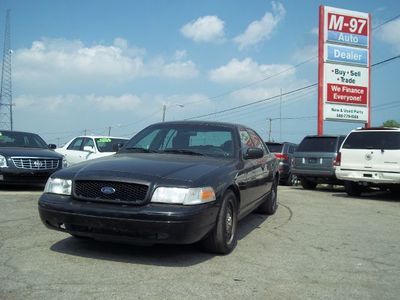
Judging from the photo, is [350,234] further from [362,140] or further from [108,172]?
[362,140]

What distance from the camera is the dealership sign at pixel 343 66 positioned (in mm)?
19156

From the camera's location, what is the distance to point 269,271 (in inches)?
189

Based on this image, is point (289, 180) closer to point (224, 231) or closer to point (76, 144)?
point (76, 144)

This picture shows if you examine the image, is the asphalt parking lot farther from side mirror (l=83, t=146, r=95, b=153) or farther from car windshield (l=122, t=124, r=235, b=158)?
side mirror (l=83, t=146, r=95, b=153)

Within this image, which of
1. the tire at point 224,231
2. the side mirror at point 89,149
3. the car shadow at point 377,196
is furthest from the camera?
the side mirror at point 89,149

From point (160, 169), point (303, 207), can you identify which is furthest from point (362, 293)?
point (303, 207)

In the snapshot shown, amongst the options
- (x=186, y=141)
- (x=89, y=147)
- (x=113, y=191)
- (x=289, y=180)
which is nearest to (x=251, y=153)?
(x=186, y=141)

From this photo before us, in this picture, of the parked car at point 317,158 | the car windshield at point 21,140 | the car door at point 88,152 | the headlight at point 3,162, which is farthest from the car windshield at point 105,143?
the parked car at point 317,158

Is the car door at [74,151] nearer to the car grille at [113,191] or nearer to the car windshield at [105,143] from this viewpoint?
the car windshield at [105,143]

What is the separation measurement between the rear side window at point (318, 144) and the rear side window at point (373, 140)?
6.02 feet

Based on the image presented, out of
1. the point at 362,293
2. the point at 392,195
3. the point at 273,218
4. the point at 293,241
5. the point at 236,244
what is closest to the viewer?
the point at 362,293

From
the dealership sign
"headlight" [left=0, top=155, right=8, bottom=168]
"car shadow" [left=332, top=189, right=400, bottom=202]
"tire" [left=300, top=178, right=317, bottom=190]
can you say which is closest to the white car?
"headlight" [left=0, top=155, right=8, bottom=168]

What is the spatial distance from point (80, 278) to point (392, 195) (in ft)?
38.0

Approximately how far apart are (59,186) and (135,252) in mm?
1085
